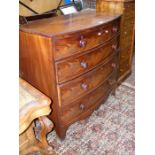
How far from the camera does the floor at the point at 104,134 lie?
158cm

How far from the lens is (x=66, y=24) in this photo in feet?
5.02

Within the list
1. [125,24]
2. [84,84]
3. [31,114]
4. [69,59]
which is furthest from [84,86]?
[125,24]

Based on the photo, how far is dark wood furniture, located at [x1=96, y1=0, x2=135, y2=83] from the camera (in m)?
1.94

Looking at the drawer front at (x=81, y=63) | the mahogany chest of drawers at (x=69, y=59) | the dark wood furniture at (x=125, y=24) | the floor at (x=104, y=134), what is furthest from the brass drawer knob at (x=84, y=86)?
the dark wood furniture at (x=125, y=24)

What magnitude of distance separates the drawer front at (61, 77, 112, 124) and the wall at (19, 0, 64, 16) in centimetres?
98

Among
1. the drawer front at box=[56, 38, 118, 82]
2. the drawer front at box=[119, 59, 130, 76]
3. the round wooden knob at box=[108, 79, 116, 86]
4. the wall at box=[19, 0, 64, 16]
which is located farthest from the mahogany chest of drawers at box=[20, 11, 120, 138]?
the drawer front at box=[119, 59, 130, 76]

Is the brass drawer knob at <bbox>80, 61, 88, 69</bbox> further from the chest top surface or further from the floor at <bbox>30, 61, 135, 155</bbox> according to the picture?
the floor at <bbox>30, 61, 135, 155</bbox>

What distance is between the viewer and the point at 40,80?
5.00 ft

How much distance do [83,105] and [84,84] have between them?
0.66ft

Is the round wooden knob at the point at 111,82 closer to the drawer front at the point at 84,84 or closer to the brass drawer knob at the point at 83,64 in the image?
the drawer front at the point at 84,84

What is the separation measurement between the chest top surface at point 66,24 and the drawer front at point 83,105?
58 centimetres
